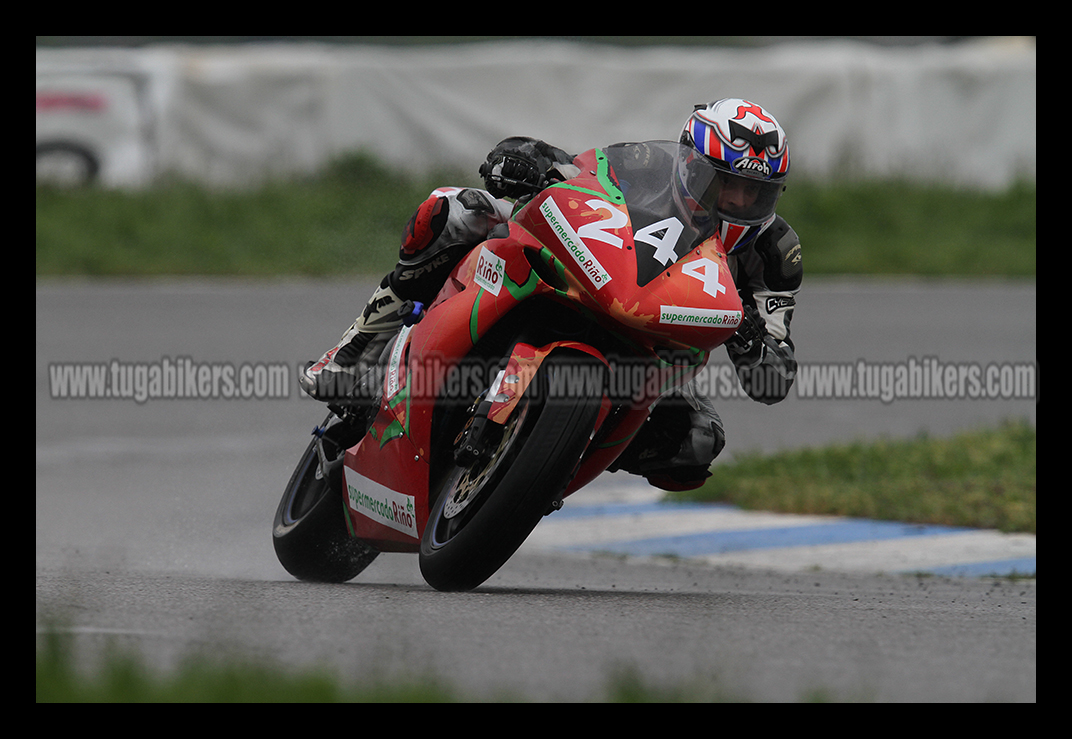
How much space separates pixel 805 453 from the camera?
8.04 meters

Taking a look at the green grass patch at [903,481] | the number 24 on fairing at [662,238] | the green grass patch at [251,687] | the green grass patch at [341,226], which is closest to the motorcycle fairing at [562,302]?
the number 24 on fairing at [662,238]

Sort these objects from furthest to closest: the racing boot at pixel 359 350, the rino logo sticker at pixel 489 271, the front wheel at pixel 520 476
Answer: the racing boot at pixel 359 350 → the rino logo sticker at pixel 489 271 → the front wheel at pixel 520 476

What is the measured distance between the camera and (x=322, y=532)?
16.8ft

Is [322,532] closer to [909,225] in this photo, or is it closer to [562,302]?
[562,302]

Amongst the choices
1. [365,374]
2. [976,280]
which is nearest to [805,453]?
[365,374]

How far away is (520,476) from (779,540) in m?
3.05

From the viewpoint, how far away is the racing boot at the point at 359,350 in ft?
16.1

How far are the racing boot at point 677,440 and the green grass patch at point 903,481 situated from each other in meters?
2.44

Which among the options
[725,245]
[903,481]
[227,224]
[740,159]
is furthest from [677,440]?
[227,224]

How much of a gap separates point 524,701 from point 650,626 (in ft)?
2.98

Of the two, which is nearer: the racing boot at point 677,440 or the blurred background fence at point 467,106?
the racing boot at point 677,440

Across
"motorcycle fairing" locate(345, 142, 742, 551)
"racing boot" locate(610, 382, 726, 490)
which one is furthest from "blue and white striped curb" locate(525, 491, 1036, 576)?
"motorcycle fairing" locate(345, 142, 742, 551)

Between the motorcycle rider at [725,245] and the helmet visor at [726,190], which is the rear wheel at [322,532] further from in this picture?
the helmet visor at [726,190]

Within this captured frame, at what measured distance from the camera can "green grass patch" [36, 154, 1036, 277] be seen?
590 inches
